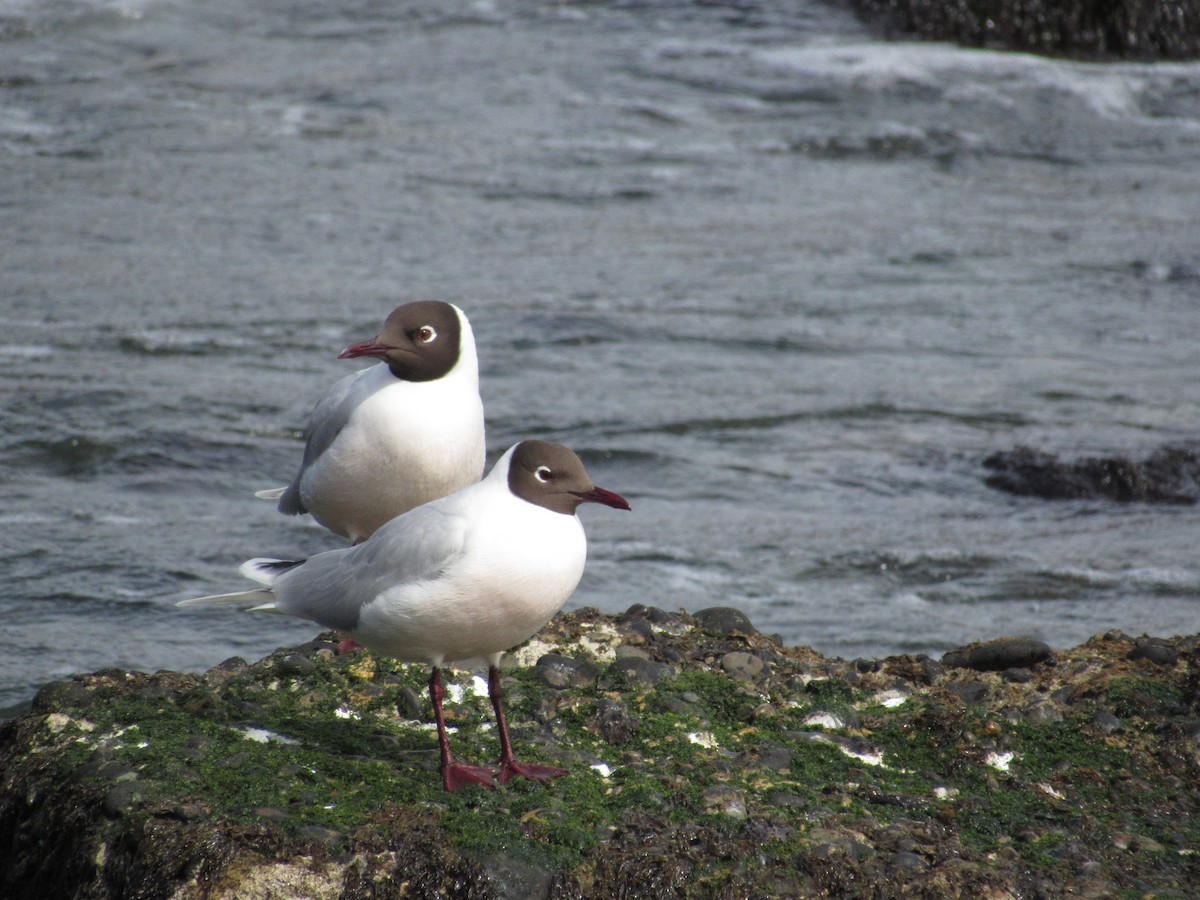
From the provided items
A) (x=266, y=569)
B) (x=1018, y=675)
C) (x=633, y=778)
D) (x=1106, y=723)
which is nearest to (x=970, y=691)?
(x=1018, y=675)

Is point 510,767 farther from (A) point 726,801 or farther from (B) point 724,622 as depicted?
(B) point 724,622

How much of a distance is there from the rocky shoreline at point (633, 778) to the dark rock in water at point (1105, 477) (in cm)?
352

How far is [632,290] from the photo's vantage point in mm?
12523

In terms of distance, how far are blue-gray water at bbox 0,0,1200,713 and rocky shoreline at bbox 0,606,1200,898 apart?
175cm

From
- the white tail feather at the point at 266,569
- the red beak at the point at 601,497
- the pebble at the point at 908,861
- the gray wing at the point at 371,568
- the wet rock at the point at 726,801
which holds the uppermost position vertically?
the red beak at the point at 601,497

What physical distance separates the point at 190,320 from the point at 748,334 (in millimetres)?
4338

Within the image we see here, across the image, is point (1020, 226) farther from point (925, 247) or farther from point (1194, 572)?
point (1194, 572)

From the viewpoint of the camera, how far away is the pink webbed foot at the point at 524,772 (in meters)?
4.41

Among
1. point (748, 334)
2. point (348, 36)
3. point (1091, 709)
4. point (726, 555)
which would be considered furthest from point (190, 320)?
point (348, 36)

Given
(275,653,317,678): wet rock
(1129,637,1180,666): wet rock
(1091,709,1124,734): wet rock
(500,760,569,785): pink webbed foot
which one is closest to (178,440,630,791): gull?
(500,760,569,785): pink webbed foot

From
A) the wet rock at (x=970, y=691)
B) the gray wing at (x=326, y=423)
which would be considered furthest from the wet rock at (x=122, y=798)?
the wet rock at (x=970, y=691)

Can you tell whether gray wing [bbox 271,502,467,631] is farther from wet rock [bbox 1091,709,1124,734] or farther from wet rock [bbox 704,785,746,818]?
wet rock [bbox 1091,709,1124,734]

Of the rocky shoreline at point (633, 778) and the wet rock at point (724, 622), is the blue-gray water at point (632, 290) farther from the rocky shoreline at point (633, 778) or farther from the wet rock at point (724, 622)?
the rocky shoreline at point (633, 778)

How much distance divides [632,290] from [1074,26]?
A: 34.1 ft
